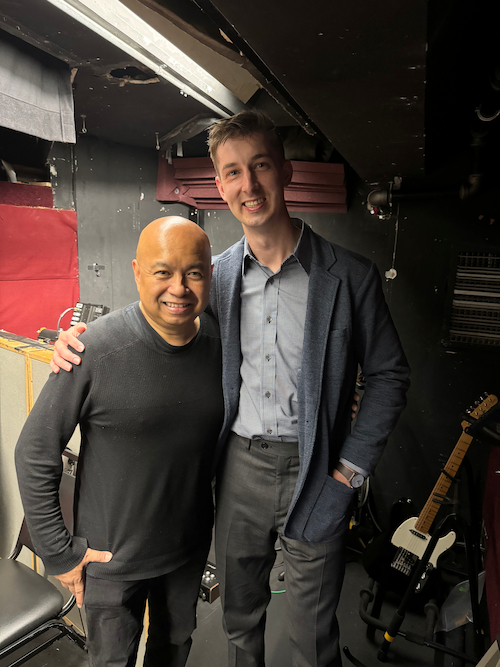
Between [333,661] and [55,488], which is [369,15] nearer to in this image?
[55,488]

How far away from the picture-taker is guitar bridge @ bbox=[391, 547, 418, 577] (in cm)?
240

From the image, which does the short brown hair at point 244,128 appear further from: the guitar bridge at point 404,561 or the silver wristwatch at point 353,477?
the guitar bridge at point 404,561

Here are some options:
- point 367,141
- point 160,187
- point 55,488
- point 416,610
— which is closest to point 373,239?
point 367,141

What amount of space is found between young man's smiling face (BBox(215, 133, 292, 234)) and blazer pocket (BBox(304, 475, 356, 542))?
903 mm

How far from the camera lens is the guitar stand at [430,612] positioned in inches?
75.6

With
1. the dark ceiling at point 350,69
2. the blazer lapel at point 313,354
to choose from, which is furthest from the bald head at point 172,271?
the dark ceiling at point 350,69

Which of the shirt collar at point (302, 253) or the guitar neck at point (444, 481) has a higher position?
the shirt collar at point (302, 253)

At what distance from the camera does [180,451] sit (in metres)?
1.28

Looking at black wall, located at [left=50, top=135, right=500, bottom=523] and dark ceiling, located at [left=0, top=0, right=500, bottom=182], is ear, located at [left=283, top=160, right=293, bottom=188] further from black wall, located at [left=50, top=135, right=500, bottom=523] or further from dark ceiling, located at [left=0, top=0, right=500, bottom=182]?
black wall, located at [left=50, top=135, right=500, bottom=523]

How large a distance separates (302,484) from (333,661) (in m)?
0.69

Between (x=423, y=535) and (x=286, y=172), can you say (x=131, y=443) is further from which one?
(x=423, y=535)

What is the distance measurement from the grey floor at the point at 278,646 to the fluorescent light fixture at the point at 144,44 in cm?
268

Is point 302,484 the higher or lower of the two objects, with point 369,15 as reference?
lower

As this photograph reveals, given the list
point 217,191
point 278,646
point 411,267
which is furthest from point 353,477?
point 217,191
